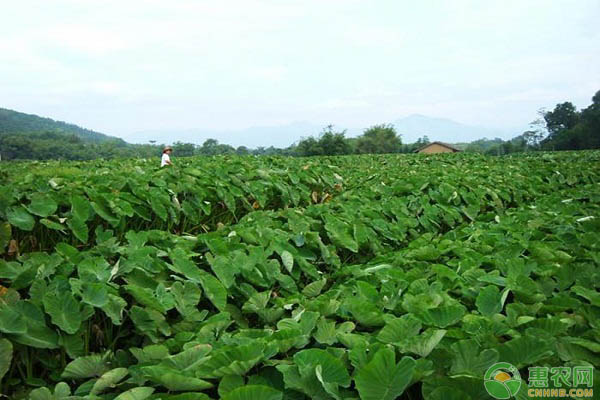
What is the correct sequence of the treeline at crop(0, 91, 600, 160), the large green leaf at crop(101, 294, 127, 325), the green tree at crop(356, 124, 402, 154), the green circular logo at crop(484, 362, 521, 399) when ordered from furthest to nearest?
the green tree at crop(356, 124, 402, 154)
the treeline at crop(0, 91, 600, 160)
the large green leaf at crop(101, 294, 127, 325)
the green circular logo at crop(484, 362, 521, 399)

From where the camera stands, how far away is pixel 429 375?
41.6 inches

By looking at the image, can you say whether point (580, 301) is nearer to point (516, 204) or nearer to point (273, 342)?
point (273, 342)

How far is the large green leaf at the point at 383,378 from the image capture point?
0.98 meters

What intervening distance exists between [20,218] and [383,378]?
255 centimetres

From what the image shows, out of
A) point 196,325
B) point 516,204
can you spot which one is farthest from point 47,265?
A: point 516,204

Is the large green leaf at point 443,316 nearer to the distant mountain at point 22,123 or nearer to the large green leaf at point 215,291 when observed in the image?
the large green leaf at point 215,291

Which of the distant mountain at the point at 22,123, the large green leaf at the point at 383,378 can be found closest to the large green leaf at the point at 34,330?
the large green leaf at the point at 383,378

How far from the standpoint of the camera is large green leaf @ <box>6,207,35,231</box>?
2.59 meters

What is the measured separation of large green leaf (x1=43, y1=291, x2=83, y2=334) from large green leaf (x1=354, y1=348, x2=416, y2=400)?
990 mm

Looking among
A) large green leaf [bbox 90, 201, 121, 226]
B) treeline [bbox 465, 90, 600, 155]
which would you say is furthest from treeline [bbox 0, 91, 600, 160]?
large green leaf [bbox 90, 201, 121, 226]

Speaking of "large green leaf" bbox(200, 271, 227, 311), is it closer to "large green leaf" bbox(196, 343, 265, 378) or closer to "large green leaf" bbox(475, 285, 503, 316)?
"large green leaf" bbox(196, 343, 265, 378)

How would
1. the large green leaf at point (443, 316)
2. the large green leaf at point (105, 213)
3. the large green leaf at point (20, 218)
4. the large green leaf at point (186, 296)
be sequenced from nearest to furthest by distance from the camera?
the large green leaf at point (443, 316) < the large green leaf at point (186, 296) < the large green leaf at point (20, 218) < the large green leaf at point (105, 213)

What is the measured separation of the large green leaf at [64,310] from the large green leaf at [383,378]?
99 centimetres

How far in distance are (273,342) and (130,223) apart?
2804mm
